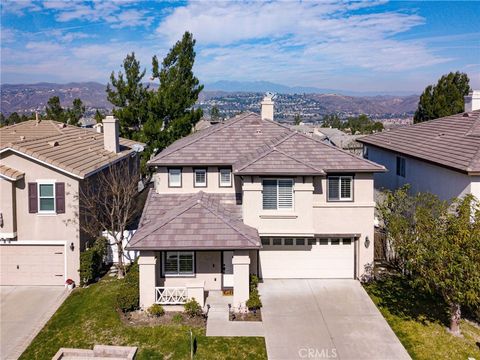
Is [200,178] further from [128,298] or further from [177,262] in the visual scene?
[128,298]

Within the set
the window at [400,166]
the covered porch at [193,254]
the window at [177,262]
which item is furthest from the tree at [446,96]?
the window at [177,262]

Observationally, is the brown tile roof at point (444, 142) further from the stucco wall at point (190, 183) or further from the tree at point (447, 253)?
the stucco wall at point (190, 183)

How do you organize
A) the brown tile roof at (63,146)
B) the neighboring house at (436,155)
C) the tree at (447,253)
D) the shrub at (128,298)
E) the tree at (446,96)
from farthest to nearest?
1. the tree at (446,96)
2. the brown tile roof at (63,146)
3. the neighboring house at (436,155)
4. the shrub at (128,298)
5. the tree at (447,253)

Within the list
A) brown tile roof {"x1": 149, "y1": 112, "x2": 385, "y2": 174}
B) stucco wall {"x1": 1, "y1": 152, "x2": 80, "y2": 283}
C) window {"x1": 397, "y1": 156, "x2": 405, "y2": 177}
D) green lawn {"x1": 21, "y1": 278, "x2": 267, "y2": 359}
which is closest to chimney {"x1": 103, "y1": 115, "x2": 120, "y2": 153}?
brown tile roof {"x1": 149, "y1": 112, "x2": 385, "y2": 174}

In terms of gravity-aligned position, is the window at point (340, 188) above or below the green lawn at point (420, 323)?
above

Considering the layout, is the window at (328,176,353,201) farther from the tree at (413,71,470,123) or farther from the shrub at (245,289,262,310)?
the tree at (413,71,470,123)

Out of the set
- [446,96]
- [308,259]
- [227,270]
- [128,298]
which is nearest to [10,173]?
[128,298]
